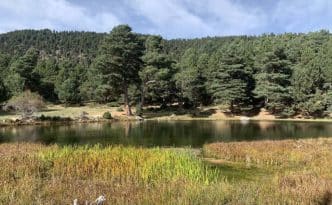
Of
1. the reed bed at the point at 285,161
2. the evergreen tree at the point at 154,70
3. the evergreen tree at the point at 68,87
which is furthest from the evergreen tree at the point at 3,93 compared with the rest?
the reed bed at the point at 285,161

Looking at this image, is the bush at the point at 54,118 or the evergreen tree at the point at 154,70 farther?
the evergreen tree at the point at 154,70

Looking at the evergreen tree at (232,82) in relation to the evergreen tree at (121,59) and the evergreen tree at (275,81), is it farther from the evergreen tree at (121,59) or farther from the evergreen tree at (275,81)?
the evergreen tree at (121,59)

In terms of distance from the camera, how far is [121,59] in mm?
70750

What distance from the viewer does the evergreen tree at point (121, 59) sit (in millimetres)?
70938

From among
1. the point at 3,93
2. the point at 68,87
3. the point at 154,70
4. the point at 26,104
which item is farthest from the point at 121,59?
the point at 3,93

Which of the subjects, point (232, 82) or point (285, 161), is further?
point (232, 82)

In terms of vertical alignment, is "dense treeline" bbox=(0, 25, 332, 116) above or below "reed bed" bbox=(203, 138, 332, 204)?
above

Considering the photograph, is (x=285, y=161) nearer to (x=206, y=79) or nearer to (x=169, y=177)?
(x=169, y=177)

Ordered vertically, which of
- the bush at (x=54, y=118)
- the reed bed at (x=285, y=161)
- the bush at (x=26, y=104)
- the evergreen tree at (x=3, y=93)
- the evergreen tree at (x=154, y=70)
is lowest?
the reed bed at (x=285, y=161)

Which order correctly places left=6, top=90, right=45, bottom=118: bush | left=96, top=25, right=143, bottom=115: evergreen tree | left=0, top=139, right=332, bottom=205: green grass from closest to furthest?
left=0, top=139, right=332, bottom=205: green grass → left=6, top=90, right=45, bottom=118: bush → left=96, top=25, right=143, bottom=115: evergreen tree

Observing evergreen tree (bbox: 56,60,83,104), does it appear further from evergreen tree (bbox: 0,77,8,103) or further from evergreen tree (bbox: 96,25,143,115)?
evergreen tree (bbox: 96,25,143,115)

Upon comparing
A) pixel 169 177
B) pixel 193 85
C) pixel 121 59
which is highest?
pixel 121 59

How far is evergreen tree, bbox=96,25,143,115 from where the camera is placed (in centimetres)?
7094

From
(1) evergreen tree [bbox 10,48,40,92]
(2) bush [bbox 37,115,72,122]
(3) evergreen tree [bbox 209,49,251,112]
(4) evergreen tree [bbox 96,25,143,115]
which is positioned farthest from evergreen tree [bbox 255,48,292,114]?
(1) evergreen tree [bbox 10,48,40,92]
